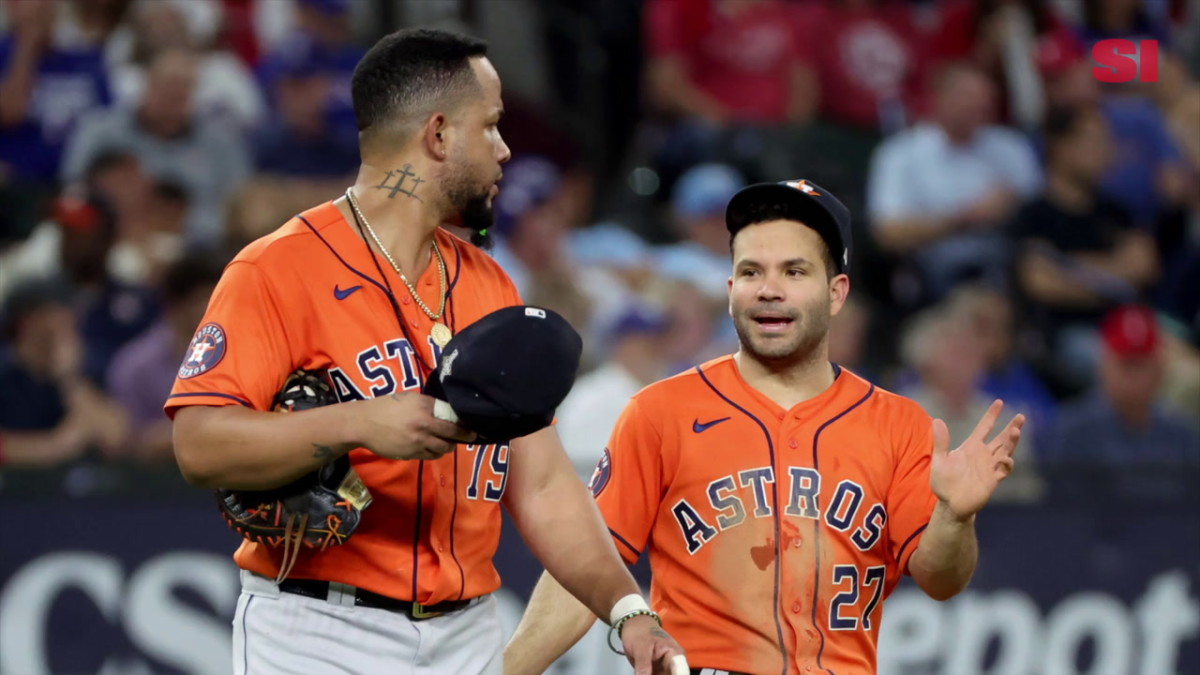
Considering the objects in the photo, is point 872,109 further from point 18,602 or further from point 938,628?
point 18,602

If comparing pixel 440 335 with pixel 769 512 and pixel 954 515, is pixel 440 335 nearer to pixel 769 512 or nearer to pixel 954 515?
pixel 769 512

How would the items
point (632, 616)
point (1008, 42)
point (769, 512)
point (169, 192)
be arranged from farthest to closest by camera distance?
point (1008, 42) → point (169, 192) → point (769, 512) → point (632, 616)

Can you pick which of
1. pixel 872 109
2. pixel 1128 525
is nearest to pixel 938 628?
pixel 1128 525

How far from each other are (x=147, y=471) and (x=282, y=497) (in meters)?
3.77

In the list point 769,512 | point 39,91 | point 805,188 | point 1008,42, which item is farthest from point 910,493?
point 1008,42

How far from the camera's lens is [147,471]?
7219 mm

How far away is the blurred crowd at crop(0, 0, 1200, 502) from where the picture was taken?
829cm

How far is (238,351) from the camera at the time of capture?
3.66m

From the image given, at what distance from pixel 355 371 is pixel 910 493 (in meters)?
1.43

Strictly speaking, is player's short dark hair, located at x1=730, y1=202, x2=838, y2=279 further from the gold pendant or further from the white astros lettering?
the gold pendant

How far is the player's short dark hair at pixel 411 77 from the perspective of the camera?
3961 millimetres

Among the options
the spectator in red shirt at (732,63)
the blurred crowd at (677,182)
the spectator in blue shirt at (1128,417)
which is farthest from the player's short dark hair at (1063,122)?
the spectator in blue shirt at (1128,417)

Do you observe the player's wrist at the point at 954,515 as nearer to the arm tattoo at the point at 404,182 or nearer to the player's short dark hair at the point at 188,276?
the arm tattoo at the point at 404,182

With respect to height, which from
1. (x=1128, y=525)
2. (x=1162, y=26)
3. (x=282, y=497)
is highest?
(x=1162, y=26)
